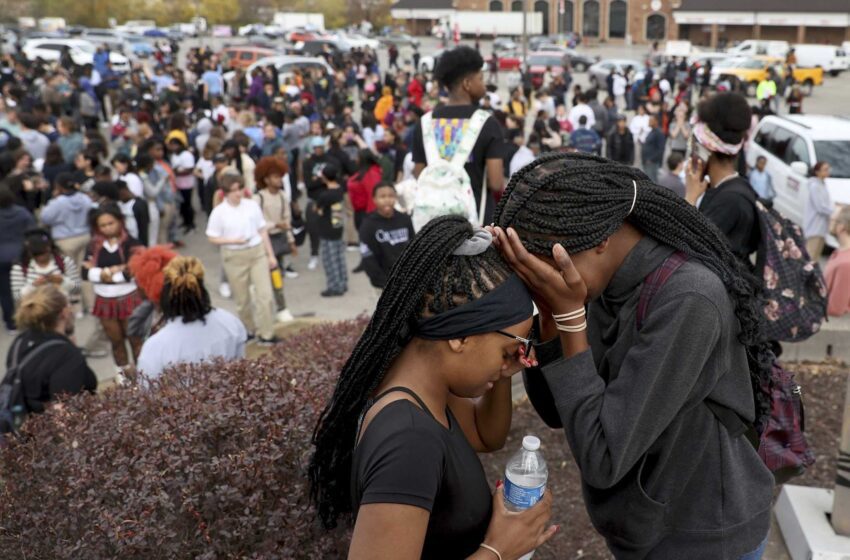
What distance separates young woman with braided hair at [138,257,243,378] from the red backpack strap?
3.26 meters

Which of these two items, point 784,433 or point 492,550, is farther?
point 784,433

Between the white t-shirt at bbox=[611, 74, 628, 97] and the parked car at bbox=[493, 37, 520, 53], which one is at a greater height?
the parked car at bbox=[493, 37, 520, 53]

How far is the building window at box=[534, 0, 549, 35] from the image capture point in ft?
228

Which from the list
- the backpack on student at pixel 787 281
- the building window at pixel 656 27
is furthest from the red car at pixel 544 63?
the building window at pixel 656 27

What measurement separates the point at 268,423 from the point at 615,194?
5.29 ft

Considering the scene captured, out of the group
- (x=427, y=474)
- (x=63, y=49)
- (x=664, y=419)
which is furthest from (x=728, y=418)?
(x=63, y=49)

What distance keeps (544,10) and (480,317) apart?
72.9 m

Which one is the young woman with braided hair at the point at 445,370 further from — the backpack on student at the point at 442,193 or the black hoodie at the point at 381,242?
the black hoodie at the point at 381,242

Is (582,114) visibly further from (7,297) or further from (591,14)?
(591,14)

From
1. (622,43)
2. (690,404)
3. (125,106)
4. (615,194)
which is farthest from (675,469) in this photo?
(622,43)

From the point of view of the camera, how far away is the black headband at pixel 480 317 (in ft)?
6.24

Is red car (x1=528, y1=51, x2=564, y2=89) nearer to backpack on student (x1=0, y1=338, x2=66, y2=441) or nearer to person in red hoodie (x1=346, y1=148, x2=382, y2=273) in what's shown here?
person in red hoodie (x1=346, y1=148, x2=382, y2=273)

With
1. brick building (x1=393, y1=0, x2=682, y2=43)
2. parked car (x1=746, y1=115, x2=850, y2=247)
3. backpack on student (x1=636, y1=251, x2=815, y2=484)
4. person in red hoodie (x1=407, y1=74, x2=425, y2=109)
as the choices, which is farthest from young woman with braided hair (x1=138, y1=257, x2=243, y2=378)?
brick building (x1=393, y1=0, x2=682, y2=43)

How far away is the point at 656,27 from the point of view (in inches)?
2527
